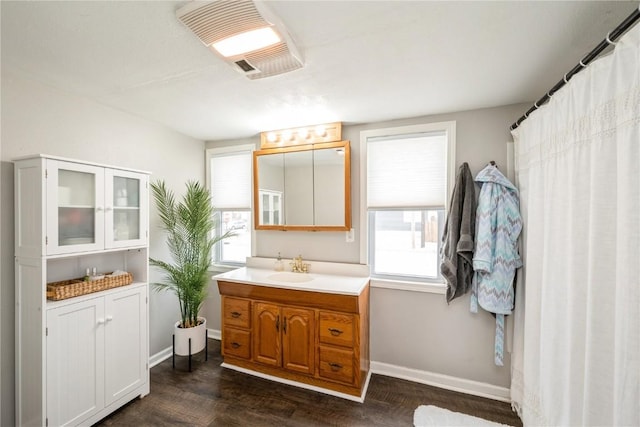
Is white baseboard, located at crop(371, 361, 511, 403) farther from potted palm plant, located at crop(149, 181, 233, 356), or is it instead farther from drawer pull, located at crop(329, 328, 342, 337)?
potted palm plant, located at crop(149, 181, 233, 356)

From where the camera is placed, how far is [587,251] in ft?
4.03

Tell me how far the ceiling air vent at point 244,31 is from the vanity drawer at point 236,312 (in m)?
2.05

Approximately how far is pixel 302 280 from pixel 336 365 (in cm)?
84

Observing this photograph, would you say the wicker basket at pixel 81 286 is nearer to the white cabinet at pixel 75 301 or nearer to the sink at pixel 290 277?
the white cabinet at pixel 75 301

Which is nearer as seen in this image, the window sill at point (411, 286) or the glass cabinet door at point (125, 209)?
the glass cabinet door at point (125, 209)

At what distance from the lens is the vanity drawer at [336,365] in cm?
219

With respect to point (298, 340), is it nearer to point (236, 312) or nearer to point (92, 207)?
point (236, 312)

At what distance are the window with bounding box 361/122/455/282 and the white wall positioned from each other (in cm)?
218

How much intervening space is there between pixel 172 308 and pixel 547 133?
12.4 feet

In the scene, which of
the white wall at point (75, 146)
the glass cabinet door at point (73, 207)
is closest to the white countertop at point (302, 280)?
the white wall at point (75, 146)

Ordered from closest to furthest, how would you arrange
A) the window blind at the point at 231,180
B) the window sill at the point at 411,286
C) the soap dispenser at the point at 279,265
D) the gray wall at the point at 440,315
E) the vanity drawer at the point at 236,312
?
1. the gray wall at the point at 440,315
2. the window sill at the point at 411,286
3. the vanity drawer at the point at 236,312
4. the soap dispenser at the point at 279,265
5. the window blind at the point at 231,180

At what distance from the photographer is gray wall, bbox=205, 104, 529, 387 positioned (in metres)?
2.27

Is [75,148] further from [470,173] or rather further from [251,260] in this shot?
[470,173]

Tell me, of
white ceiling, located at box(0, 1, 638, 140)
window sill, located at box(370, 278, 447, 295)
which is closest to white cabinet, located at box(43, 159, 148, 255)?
white ceiling, located at box(0, 1, 638, 140)
